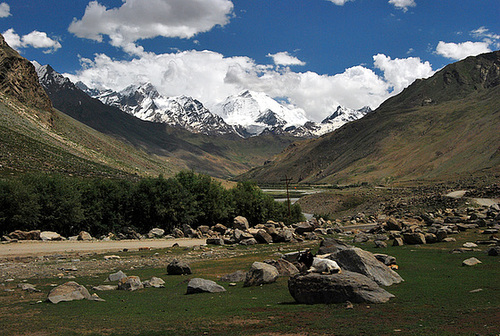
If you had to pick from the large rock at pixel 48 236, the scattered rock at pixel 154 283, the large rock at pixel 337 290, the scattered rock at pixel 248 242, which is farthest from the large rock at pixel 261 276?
the large rock at pixel 48 236

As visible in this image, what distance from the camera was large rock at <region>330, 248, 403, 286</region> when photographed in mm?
18016

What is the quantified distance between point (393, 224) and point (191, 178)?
131 feet

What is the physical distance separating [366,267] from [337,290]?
350cm

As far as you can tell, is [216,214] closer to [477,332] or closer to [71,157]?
[477,332]

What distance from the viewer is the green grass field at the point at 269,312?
12.2m

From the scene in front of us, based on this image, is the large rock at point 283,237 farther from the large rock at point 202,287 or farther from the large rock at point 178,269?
the large rock at point 202,287

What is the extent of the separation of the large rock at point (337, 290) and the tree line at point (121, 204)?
4852 centimetres

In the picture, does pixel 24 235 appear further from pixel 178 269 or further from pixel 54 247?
pixel 178 269

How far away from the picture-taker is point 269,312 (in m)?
14.9

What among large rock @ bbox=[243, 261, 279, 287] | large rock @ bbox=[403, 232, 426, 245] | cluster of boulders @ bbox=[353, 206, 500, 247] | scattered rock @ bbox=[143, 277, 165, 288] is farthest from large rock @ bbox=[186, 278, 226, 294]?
large rock @ bbox=[403, 232, 426, 245]

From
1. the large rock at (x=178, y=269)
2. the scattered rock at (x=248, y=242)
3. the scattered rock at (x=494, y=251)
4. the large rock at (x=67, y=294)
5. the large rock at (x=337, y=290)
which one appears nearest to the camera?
the large rock at (x=337, y=290)

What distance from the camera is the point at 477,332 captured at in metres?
A: 10.8

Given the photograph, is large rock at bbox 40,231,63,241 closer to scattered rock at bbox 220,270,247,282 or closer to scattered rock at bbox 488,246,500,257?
scattered rock at bbox 220,270,247,282

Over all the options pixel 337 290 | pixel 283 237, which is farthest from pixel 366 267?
pixel 283 237
